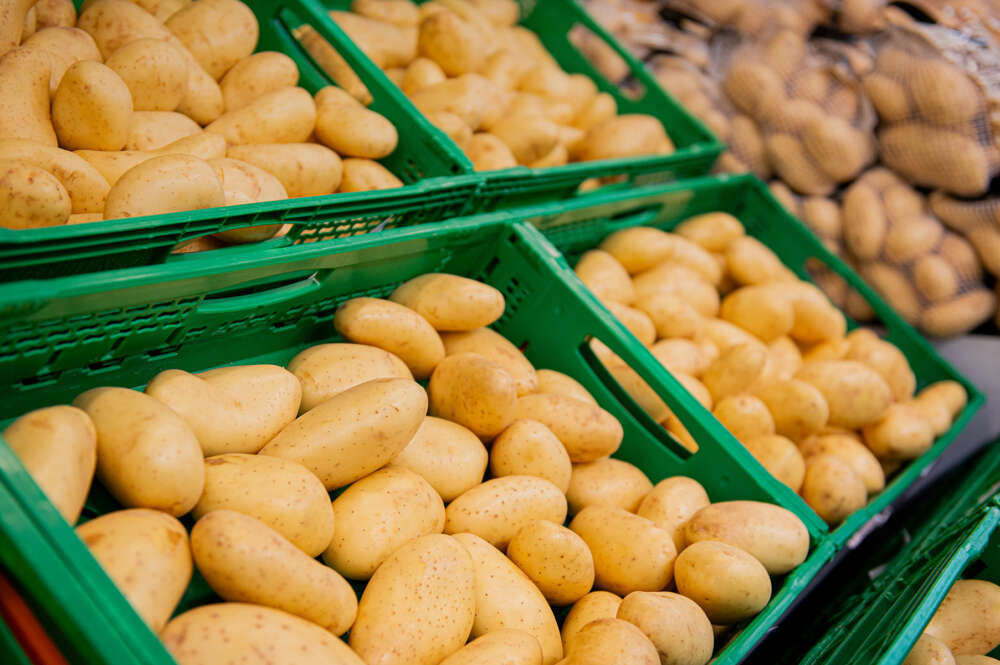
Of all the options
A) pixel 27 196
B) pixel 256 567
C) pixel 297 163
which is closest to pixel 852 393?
pixel 297 163

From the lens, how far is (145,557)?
2.80ft

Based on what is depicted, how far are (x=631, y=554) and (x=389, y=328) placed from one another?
584 millimetres

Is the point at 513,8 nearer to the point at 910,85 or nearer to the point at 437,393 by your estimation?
the point at 910,85

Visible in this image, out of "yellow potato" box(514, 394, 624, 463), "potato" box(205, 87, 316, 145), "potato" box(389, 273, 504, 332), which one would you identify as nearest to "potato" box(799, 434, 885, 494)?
"yellow potato" box(514, 394, 624, 463)

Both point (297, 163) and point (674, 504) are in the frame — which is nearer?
point (674, 504)

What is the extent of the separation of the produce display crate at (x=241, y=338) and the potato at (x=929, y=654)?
0.64 ft

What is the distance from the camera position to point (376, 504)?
1193 millimetres

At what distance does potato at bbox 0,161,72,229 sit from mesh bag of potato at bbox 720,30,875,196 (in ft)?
8.07

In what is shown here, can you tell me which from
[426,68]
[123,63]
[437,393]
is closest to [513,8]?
[426,68]

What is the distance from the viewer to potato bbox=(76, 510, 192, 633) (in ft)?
2.69

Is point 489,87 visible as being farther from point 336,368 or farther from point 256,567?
point 256,567

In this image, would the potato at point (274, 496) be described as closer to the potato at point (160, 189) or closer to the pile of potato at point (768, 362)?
the potato at point (160, 189)

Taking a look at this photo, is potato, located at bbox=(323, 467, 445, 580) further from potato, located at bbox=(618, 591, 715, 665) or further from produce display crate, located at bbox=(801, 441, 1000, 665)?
produce display crate, located at bbox=(801, 441, 1000, 665)

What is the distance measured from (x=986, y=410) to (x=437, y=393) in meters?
2.21
